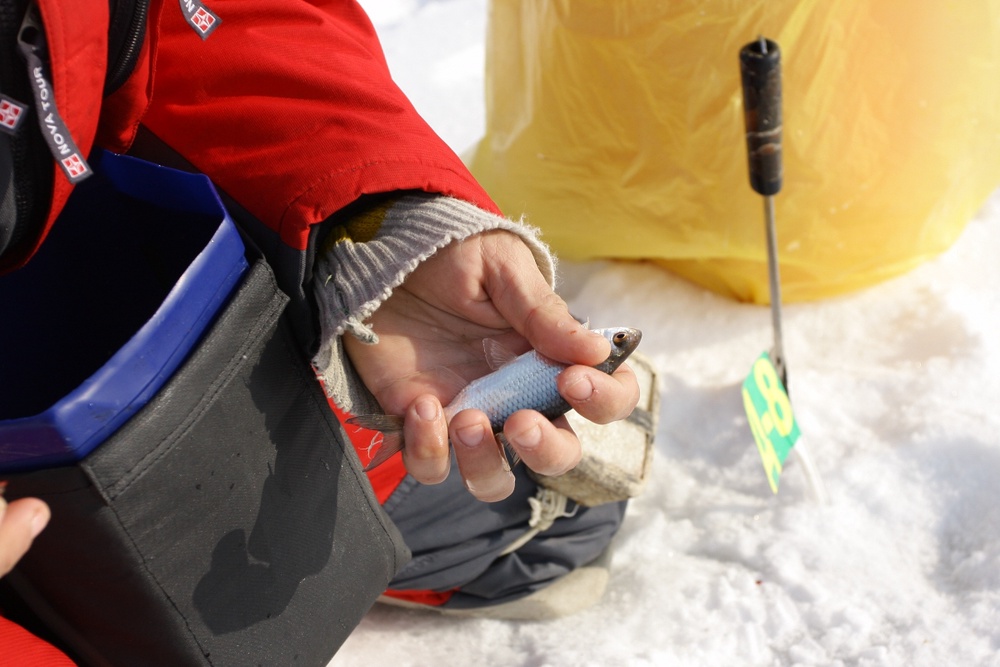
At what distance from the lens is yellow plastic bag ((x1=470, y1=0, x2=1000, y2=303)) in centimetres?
182

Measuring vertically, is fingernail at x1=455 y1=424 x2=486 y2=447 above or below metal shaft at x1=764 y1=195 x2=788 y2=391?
above

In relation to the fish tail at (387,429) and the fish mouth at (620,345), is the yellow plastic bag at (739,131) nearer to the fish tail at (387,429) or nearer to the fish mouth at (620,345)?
the fish mouth at (620,345)

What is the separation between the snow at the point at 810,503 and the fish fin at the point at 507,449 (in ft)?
1.89

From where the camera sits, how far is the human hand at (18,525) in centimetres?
76

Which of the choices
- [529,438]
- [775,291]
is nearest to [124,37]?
[529,438]

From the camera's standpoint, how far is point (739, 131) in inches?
77.5

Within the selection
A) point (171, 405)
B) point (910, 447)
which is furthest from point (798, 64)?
point (171, 405)

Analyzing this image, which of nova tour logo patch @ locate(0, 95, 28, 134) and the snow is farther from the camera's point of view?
the snow

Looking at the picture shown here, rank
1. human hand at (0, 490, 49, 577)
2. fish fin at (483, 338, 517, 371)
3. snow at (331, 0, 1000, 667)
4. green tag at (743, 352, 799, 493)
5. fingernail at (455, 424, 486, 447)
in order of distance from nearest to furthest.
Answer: human hand at (0, 490, 49, 577) → fingernail at (455, 424, 486, 447) → fish fin at (483, 338, 517, 371) → snow at (331, 0, 1000, 667) → green tag at (743, 352, 799, 493)

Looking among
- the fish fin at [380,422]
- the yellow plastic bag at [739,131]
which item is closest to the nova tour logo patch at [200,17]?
the fish fin at [380,422]

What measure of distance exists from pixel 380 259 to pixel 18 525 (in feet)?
1.67

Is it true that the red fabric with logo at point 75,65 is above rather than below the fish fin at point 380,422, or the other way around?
above

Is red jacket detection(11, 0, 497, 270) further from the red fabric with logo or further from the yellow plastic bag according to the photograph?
the yellow plastic bag

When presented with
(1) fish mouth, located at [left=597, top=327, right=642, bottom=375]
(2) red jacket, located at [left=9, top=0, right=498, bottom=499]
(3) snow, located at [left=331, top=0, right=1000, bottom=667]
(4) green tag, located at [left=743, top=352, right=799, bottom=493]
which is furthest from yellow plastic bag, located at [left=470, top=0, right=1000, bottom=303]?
(1) fish mouth, located at [left=597, top=327, right=642, bottom=375]
